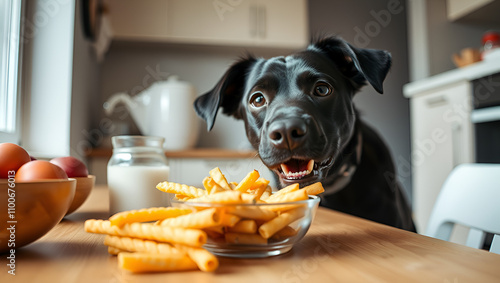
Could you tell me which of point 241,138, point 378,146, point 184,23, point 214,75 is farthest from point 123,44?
point 378,146

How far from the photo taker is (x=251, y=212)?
1.32 feet

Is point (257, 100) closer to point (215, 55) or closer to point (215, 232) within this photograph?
point (215, 232)

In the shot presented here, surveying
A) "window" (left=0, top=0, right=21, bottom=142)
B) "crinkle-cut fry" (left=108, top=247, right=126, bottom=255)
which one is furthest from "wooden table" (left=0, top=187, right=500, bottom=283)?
"window" (left=0, top=0, right=21, bottom=142)

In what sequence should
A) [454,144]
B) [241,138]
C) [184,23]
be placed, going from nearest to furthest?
[454,144]
[184,23]
[241,138]

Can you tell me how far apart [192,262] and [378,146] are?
1034mm

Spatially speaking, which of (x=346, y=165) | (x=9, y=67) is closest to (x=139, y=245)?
(x=346, y=165)

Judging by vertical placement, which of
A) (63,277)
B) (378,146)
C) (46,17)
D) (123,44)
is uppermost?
(123,44)

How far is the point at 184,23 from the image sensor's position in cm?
301

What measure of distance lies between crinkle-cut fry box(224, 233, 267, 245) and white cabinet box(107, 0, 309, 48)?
2.80m

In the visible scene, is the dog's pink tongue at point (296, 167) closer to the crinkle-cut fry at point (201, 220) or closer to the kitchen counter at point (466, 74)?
the crinkle-cut fry at point (201, 220)

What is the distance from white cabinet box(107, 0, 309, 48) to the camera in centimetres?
294

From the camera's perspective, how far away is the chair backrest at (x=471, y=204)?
2.70ft

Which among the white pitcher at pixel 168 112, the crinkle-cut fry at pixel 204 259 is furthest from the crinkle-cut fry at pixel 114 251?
the white pitcher at pixel 168 112

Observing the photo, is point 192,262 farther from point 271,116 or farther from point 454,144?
point 454,144
